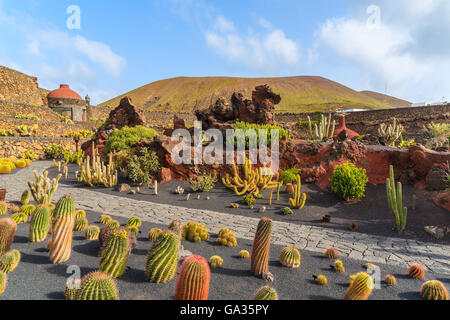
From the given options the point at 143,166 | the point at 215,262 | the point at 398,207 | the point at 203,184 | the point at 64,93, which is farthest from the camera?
the point at 64,93

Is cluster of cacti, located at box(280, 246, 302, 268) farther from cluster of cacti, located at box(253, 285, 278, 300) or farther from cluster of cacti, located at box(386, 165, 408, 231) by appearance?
cluster of cacti, located at box(386, 165, 408, 231)

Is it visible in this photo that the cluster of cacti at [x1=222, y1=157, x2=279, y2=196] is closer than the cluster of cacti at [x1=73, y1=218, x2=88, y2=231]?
No

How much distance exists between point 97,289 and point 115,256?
0.74m

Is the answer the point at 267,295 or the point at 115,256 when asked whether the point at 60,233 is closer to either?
the point at 115,256

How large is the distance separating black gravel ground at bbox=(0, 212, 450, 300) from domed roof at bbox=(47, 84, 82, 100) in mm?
36945

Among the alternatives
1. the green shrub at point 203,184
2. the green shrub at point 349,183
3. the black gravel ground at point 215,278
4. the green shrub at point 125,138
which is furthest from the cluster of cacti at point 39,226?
the green shrub at point 125,138

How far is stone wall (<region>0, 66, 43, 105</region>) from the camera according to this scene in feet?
83.5

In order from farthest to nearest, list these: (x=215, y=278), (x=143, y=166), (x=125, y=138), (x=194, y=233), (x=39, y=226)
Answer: (x=125, y=138), (x=143, y=166), (x=194, y=233), (x=39, y=226), (x=215, y=278)


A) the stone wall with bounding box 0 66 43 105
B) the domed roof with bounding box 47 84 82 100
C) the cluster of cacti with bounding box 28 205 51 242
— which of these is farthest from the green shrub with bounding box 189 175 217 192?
the domed roof with bounding box 47 84 82 100

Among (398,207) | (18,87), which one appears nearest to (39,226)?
(398,207)

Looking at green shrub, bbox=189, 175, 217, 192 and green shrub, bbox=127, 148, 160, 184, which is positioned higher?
green shrub, bbox=127, 148, 160, 184

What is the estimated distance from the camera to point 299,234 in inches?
244

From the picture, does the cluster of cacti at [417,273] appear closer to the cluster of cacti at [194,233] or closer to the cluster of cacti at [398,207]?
the cluster of cacti at [398,207]

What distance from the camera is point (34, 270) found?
11.8 ft
